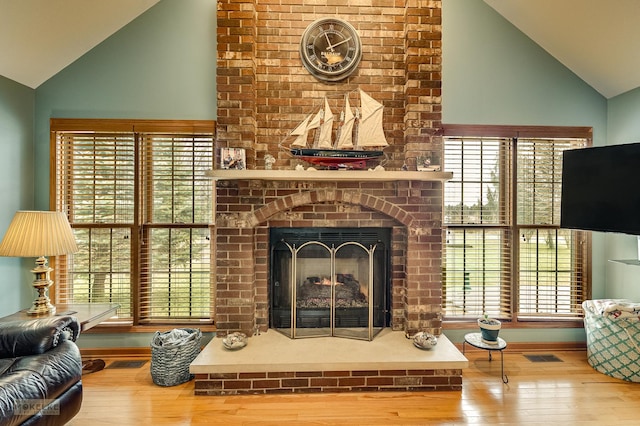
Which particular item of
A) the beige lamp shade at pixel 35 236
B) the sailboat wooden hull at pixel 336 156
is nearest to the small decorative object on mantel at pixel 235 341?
the beige lamp shade at pixel 35 236

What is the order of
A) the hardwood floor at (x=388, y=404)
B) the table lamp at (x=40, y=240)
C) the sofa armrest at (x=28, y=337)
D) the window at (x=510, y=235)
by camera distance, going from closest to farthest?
the sofa armrest at (x=28, y=337) → the hardwood floor at (x=388, y=404) → the table lamp at (x=40, y=240) → the window at (x=510, y=235)

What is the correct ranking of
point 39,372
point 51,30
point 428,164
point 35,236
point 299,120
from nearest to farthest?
point 39,372, point 35,236, point 51,30, point 428,164, point 299,120

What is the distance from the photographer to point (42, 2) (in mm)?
2336

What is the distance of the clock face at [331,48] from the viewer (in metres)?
2.79

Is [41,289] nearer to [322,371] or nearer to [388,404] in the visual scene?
[322,371]

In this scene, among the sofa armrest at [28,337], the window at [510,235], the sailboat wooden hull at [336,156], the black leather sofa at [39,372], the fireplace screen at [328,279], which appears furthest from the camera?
the window at [510,235]

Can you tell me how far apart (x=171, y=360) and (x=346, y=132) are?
2.39 m

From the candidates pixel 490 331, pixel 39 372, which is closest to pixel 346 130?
pixel 490 331

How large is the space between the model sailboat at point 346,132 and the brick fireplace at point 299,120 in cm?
16

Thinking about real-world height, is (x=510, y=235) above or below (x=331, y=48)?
below

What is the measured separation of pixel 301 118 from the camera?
9.38ft

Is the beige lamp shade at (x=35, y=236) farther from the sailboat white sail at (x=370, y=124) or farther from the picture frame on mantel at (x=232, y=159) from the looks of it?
the sailboat white sail at (x=370, y=124)

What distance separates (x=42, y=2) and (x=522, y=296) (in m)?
4.91

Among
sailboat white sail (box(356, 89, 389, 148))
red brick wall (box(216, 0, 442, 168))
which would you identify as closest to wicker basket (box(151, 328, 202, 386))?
red brick wall (box(216, 0, 442, 168))
